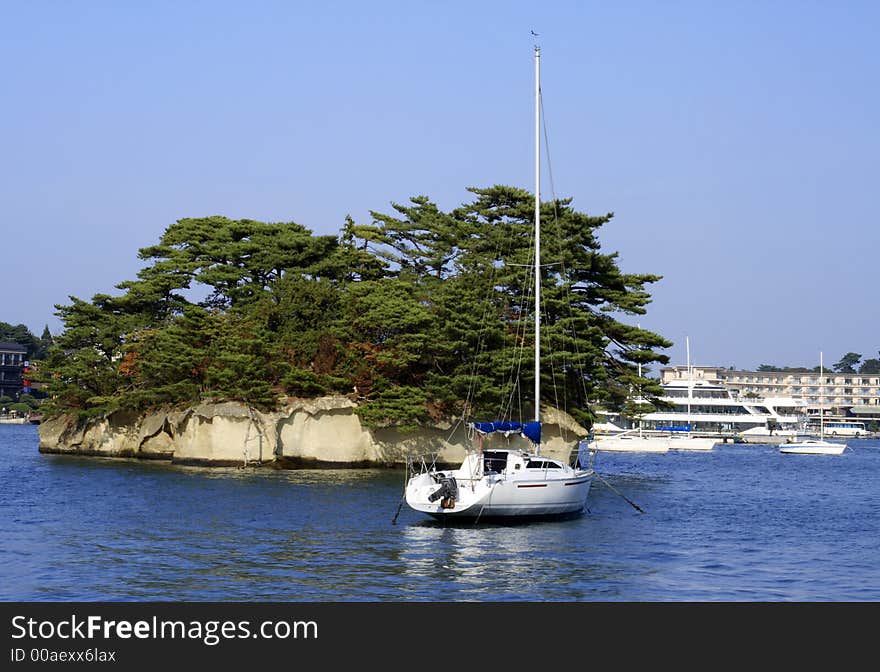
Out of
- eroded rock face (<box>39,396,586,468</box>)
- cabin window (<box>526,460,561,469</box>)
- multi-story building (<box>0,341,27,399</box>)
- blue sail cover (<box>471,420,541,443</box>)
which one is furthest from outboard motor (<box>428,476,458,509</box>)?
multi-story building (<box>0,341,27,399</box>)

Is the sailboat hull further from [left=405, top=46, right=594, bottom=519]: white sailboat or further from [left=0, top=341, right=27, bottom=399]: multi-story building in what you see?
[left=0, top=341, right=27, bottom=399]: multi-story building

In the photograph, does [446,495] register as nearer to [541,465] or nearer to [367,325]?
[541,465]

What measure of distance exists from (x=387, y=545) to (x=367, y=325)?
96.7 ft

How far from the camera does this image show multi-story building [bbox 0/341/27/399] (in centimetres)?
15900

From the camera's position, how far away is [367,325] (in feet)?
187

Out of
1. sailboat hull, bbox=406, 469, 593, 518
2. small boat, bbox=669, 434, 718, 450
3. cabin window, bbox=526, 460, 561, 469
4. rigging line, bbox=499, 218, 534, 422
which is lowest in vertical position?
small boat, bbox=669, 434, 718, 450

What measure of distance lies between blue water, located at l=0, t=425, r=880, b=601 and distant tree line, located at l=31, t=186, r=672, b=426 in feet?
24.2

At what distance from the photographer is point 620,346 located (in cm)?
5862

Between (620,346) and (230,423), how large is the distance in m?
21.4

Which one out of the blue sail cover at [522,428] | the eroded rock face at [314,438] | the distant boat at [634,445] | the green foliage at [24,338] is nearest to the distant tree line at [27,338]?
the green foliage at [24,338]

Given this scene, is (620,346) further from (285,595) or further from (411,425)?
(285,595)

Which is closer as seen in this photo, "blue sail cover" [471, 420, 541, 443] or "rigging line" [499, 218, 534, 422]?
"blue sail cover" [471, 420, 541, 443]

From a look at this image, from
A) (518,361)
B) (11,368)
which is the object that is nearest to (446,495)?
(518,361)

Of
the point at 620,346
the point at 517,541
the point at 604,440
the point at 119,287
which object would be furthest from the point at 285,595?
the point at 604,440
